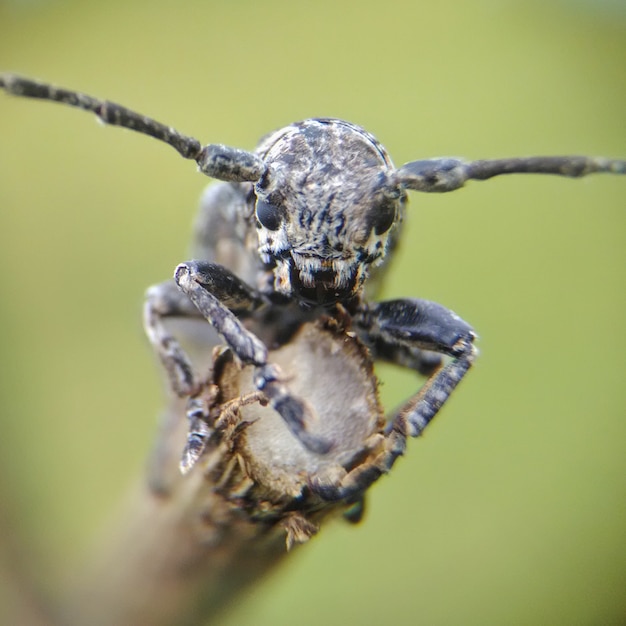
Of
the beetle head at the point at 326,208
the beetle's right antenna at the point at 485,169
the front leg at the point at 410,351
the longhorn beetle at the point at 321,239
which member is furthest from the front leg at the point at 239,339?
the beetle's right antenna at the point at 485,169

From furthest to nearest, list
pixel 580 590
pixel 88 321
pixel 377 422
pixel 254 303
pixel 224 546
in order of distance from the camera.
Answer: pixel 88 321 < pixel 580 590 < pixel 254 303 < pixel 224 546 < pixel 377 422

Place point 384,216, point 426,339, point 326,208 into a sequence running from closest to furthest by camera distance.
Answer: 1. point 326,208
2. point 384,216
3. point 426,339

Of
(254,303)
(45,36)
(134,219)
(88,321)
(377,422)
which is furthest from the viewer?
(45,36)

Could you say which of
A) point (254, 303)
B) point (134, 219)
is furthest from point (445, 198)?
point (254, 303)

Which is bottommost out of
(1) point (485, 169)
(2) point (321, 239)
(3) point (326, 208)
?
(2) point (321, 239)

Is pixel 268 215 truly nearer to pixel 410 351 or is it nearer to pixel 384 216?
pixel 384 216

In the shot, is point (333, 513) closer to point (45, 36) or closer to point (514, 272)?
point (514, 272)

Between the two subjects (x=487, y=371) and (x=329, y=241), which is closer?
(x=329, y=241)

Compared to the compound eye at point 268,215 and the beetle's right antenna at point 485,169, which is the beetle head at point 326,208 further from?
the beetle's right antenna at point 485,169

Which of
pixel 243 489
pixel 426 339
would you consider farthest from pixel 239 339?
pixel 426 339
